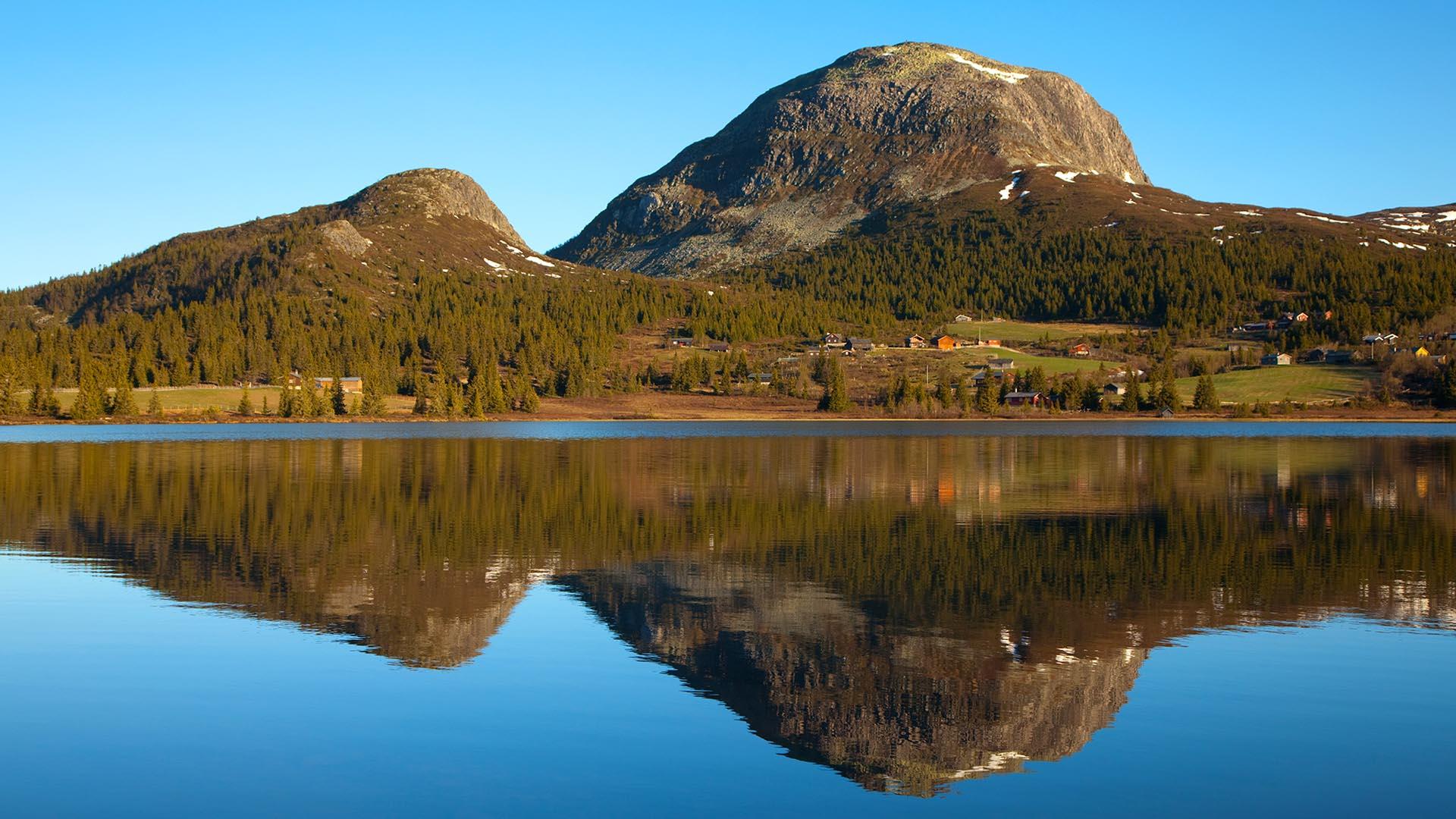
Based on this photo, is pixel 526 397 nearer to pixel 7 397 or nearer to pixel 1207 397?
pixel 7 397

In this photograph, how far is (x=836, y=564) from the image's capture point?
30156mm

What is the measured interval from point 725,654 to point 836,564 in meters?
9.64

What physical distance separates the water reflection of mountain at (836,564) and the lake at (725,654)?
13cm

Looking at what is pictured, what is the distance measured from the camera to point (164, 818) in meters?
13.2

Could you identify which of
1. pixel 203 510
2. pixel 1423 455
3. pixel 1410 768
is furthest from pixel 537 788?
pixel 1423 455

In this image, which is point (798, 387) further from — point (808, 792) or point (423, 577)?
point (808, 792)

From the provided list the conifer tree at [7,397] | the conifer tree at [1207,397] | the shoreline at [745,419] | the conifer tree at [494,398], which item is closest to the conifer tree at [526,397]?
the conifer tree at [494,398]

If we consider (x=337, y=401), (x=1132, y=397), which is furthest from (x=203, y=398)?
(x=1132, y=397)

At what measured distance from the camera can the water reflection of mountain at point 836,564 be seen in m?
18.5

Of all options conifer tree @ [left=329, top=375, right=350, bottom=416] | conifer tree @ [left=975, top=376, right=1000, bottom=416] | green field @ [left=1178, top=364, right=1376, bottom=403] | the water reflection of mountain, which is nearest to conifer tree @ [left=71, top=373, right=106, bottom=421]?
conifer tree @ [left=329, top=375, right=350, bottom=416]

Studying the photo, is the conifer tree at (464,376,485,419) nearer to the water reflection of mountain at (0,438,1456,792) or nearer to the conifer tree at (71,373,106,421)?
the conifer tree at (71,373,106,421)

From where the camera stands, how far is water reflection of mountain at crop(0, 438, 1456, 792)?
727 inches

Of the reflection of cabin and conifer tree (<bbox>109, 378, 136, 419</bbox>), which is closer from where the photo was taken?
conifer tree (<bbox>109, 378, 136, 419</bbox>)

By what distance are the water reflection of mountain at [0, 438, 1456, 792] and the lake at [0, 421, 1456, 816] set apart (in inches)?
5.1
